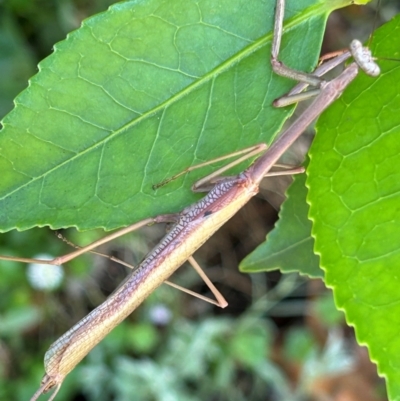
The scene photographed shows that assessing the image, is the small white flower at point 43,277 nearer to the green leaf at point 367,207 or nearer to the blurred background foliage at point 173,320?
the blurred background foliage at point 173,320

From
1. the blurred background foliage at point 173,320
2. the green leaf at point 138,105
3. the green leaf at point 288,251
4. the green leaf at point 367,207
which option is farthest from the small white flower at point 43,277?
the green leaf at point 367,207

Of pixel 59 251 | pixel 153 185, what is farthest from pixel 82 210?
pixel 59 251

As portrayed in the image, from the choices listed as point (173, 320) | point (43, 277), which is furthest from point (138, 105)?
point (173, 320)

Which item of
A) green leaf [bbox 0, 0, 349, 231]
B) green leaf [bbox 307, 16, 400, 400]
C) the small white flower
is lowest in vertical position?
green leaf [bbox 307, 16, 400, 400]

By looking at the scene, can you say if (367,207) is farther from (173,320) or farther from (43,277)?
(173,320)

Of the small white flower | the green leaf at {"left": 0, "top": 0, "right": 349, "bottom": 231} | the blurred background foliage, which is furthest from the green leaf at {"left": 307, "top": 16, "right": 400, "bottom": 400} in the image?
the small white flower

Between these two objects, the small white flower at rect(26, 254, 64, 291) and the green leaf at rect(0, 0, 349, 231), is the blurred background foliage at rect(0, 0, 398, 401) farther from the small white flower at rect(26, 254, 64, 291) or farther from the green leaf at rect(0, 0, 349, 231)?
the green leaf at rect(0, 0, 349, 231)
